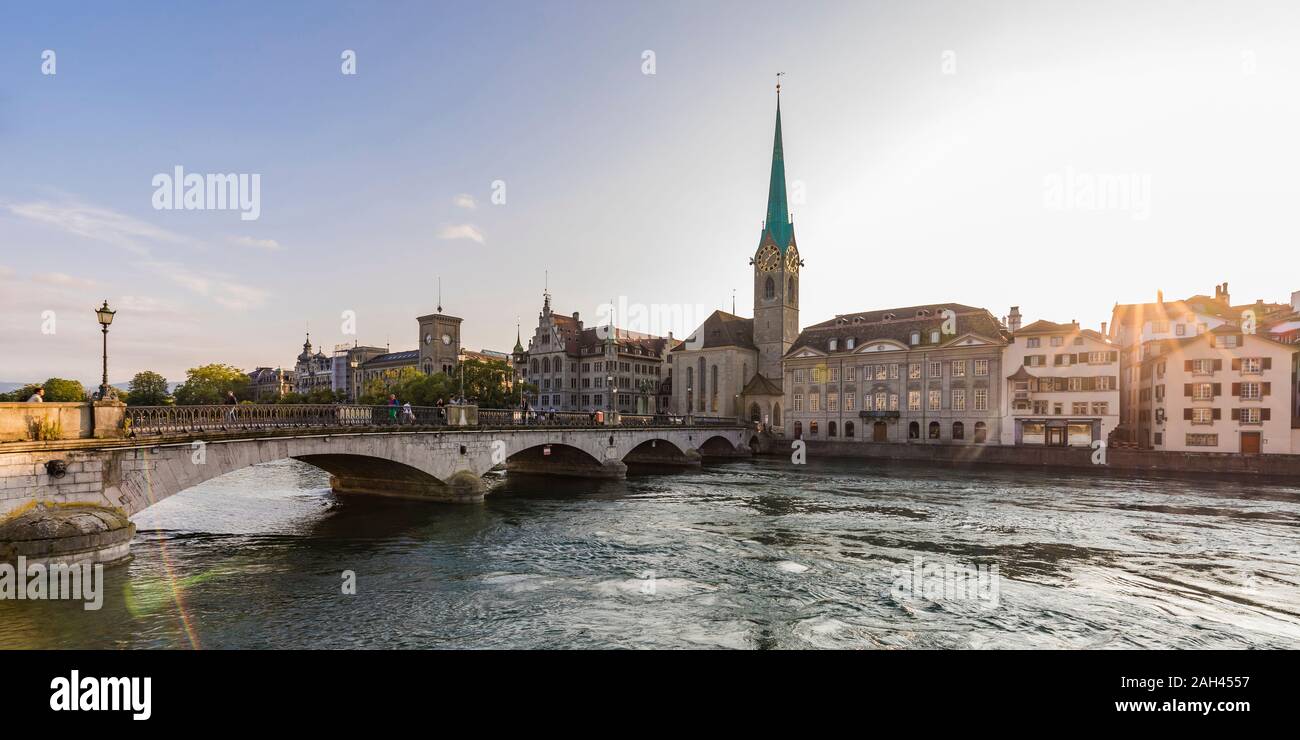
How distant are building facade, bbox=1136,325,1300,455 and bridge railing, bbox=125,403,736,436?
169 ft

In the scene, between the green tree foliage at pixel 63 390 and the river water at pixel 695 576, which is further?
the green tree foliage at pixel 63 390

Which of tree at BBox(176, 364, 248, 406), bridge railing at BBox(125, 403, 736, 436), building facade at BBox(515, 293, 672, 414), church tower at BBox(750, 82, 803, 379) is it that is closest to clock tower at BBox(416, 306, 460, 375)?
building facade at BBox(515, 293, 672, 414)

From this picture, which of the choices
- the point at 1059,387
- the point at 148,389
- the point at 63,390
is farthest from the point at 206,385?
the point at 1059,387

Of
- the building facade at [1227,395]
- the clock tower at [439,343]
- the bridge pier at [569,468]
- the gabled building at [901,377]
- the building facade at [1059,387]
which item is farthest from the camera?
the clock tower at [439,343]

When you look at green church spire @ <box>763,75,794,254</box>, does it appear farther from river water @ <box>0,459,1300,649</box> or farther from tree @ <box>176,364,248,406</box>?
tree @ <box>176,364,248,406</box>

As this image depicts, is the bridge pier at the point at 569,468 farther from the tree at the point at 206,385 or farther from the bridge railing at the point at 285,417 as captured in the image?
the tree at the point at 206,385

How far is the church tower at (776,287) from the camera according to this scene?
91.8 meters

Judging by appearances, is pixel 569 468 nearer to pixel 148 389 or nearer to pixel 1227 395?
pixel 1227 395

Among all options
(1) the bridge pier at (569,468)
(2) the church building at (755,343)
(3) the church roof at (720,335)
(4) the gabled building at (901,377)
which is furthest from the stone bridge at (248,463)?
(3) the church roof at (720,335)

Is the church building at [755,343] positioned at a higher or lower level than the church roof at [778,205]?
lower

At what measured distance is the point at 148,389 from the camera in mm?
103125

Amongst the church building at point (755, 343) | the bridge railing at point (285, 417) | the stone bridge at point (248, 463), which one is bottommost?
the stone bridge at point (248, 463)

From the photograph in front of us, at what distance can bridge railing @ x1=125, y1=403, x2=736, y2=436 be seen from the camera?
786 inches

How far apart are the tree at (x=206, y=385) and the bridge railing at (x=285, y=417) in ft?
272
